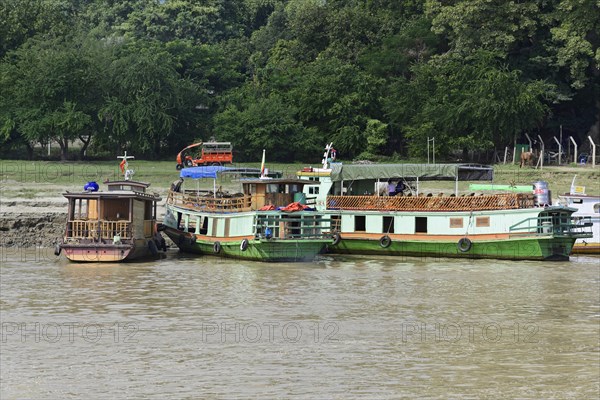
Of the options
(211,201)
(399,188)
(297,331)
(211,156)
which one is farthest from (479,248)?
(211,156)

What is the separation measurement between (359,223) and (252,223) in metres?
4.48

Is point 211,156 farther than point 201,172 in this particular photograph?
Yes

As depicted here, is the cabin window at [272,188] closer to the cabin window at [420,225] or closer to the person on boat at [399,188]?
the cabin window at [420,225]

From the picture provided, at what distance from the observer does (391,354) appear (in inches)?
843

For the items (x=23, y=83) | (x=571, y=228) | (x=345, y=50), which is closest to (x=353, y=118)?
(x=345, y=50)

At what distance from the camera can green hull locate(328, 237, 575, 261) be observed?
35781mm

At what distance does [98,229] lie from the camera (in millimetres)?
33781

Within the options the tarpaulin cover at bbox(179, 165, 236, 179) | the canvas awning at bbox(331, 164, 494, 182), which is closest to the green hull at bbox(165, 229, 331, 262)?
the canvas awning at bbox(331, 164, 494, 182)

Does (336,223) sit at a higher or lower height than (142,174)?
lower

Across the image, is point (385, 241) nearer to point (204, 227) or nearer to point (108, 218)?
point (204, 227)

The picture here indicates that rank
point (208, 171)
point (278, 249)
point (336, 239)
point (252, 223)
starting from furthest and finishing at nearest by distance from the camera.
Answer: point (208, 171), point (336, 239), point (252, 223), point (278, 249)

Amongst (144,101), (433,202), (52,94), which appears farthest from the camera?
(144,101)

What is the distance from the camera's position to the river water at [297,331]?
1914 centimetres

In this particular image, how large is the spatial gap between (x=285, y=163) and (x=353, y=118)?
15.7 feet
